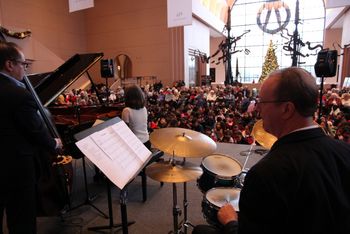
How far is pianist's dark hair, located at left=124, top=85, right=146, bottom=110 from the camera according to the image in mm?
3335

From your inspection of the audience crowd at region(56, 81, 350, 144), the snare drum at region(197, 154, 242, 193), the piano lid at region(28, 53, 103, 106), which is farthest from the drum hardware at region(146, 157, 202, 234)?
the audience crowd at region(56, 81, 350, 144)

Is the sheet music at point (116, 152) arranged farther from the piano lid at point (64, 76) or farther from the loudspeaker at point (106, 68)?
the loudspeaker at point (106, 68)

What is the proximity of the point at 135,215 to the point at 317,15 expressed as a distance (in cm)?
2491

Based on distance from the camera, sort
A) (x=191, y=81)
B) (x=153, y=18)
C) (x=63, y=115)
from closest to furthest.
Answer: (x=63, y=115)
(x=153, y=18)
(x=191, y=81)

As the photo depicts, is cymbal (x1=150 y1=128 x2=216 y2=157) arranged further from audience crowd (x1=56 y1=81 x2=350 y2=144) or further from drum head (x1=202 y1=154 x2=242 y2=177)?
audience crowd (x1=56 y1=81 x2=350 y2=144)

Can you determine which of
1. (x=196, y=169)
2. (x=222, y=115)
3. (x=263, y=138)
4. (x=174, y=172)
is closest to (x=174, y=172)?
(x=174, y=172)

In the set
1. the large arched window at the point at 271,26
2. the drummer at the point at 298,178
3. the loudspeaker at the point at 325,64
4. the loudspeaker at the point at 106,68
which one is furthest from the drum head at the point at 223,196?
the large arched window at the point at 271,26

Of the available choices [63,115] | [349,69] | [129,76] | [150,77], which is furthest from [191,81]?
[63,115]

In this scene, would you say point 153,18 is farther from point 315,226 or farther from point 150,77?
point 315,226

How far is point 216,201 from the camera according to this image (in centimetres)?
189

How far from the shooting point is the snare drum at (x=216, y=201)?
5.96 feet

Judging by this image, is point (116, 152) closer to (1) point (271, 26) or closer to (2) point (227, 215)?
(2) point (227, 215)

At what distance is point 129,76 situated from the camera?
16.5m

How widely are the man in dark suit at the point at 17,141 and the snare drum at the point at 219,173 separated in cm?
132
